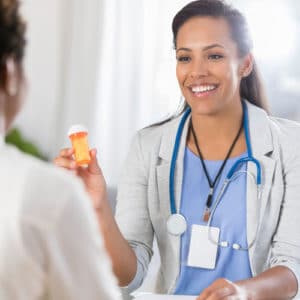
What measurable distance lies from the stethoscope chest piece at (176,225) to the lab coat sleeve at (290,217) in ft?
0.73

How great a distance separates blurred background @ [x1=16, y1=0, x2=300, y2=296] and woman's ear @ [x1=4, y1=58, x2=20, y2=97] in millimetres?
2406

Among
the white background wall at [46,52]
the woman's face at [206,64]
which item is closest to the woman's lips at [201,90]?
the woman's face at [206,64]

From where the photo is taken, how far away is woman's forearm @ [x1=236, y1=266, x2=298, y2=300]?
4.67 feet

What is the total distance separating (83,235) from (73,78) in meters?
2.75

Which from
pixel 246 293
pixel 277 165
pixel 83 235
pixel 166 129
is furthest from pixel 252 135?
pixel 83 235

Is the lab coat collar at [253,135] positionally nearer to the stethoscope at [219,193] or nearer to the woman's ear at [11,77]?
the stethoscope at [219,193]

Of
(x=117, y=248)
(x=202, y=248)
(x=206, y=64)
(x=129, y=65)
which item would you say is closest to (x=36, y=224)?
(x=117, y=248)

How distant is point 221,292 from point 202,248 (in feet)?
1.16

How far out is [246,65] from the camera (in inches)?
71.4

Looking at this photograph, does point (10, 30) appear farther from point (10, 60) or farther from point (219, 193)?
point (219, 193)

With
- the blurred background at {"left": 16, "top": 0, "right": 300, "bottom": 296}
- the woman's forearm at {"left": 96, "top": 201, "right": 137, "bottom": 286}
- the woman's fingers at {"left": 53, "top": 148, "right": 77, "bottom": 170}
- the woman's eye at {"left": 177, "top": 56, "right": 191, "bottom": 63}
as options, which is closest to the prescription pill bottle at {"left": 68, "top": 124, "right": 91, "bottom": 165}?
the woman's fingers at {"left": 53, "top": 148, "right": 77, "bottom": 170}

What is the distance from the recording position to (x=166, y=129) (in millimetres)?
1804

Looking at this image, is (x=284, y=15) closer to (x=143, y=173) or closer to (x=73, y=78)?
(x=73, y=78)

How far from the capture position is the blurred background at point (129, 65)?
3.09 meters
